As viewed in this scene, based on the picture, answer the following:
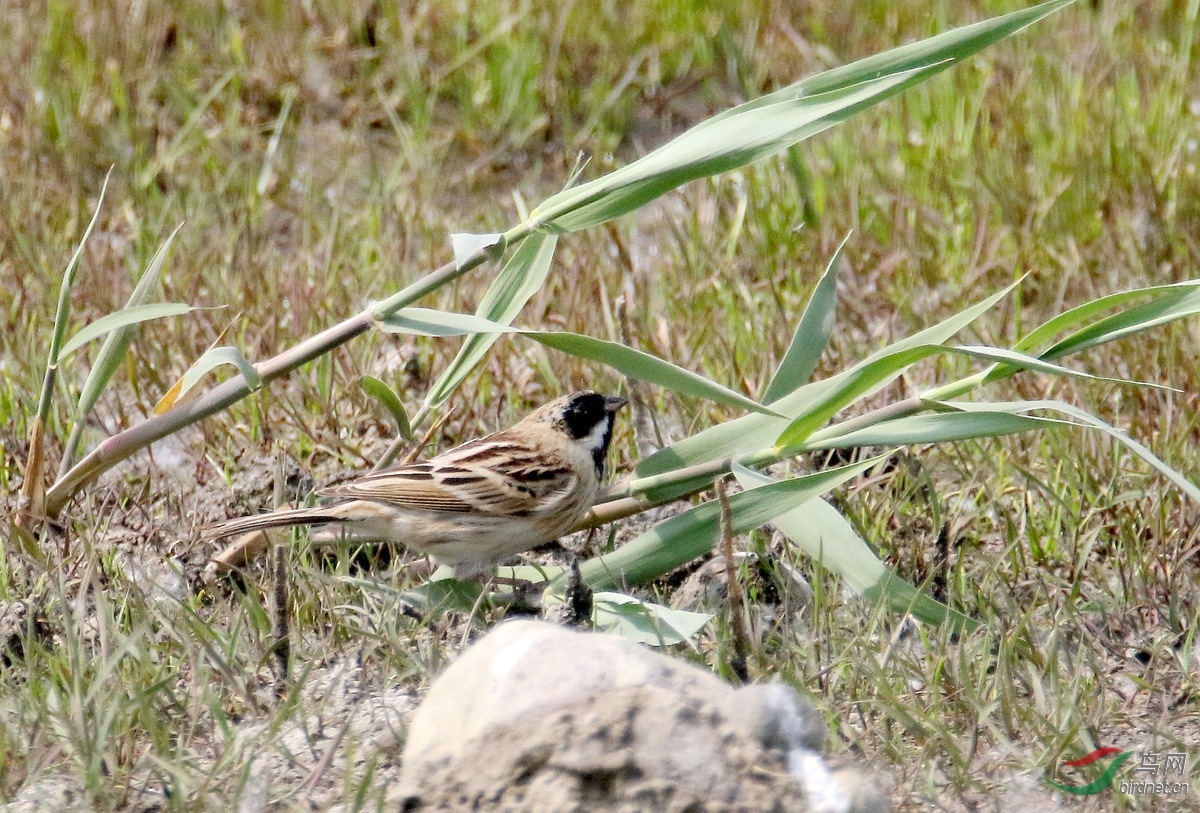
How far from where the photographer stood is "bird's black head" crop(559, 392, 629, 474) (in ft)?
14.5

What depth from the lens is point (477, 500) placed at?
4.18 m

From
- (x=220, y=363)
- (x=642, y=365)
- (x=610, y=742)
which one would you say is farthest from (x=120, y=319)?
(x=610, y=742)

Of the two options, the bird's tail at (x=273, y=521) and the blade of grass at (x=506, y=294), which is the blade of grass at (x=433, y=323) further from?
the bird's tail at (x=273, y=521)

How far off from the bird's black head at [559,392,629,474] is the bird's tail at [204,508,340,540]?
779 millimetres

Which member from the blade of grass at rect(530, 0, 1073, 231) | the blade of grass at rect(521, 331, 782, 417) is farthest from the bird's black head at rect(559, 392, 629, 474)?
the blade of grass at rect(530, 0, 1073, 231)

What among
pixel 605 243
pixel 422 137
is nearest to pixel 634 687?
pixel 605 243

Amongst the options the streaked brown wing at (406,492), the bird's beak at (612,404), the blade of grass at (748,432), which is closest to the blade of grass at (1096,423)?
the blade of grass at (748,432)

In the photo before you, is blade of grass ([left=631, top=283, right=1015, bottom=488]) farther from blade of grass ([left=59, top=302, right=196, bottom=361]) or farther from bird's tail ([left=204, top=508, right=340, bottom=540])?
blade of grass ([left=59, top=302, right=196, bottom=361])

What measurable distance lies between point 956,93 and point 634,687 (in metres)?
5.00

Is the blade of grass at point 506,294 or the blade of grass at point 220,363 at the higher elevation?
the blade of grass at point 220,363

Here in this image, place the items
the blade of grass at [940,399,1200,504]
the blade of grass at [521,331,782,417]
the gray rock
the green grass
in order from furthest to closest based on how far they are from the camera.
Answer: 1. the blade of grass at [521,331,782,417]
2. the green grass
3. the blade of grass at [940,399,1200,504]
4. the gray rock

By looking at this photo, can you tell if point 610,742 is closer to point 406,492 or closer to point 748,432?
point 748,432

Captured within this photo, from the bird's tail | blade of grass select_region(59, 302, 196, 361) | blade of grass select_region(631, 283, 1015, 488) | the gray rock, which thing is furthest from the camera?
the bird's tail

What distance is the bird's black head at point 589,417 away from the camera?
14.5 feet
